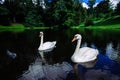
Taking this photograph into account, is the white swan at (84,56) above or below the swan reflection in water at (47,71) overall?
above

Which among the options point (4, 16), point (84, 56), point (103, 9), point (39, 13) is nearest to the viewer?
point (84, 56)

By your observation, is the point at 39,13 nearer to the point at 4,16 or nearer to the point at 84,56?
the point at 4,16

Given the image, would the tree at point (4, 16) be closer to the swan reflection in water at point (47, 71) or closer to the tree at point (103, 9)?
the tree at point (103, 9)

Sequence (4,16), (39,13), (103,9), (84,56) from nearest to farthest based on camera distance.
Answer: (84,56), (4,16), (39,13), (103,9)

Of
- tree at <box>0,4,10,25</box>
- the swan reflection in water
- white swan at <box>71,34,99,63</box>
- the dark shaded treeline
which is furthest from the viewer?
tree at <box>0,4,10,25</box>

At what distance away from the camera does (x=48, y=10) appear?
3039 inches

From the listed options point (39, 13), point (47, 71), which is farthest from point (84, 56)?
point (39, 13)

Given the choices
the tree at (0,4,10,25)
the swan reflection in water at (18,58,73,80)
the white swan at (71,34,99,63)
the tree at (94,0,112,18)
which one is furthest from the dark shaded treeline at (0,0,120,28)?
the swan reflection in water at (18,58,73,80)

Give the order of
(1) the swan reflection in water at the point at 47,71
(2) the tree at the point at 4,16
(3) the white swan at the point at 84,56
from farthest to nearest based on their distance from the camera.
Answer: (2) the tree at the point at 4,16 → (3) the white swan at the point at 84,56 → (1) the swan reflection in water at the point at 47,71

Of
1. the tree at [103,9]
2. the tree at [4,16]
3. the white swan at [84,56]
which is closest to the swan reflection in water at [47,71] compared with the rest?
the white swan at [84,56]

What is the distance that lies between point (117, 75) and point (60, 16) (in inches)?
2291

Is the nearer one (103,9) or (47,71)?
(47,71)

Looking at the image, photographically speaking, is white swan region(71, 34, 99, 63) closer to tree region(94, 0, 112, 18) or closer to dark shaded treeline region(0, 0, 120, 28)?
dark shaded treeline region(0, 0, 120, 28)

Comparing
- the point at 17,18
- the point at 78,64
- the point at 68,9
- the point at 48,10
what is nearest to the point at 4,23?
the point at 17,18
